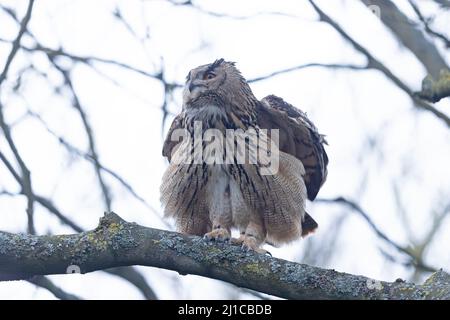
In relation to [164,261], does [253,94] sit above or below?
above

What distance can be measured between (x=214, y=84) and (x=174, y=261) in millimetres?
2089

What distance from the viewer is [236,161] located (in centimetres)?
587

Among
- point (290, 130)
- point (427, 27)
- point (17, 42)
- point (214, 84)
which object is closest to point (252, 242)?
point (290, 130)

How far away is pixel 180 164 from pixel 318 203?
204 centimetres

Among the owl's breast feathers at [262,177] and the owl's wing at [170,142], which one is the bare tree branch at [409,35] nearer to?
the owl's breast feathers at [262,177]

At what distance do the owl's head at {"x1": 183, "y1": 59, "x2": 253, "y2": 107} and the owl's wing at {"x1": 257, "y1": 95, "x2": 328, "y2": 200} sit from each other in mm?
225

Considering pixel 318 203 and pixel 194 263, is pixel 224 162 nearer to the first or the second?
pixel 194 263

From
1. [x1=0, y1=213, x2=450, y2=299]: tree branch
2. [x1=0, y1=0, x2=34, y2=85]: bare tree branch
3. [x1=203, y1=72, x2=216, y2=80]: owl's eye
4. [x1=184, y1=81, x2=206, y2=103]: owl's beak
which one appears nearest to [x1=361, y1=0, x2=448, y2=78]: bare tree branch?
[x1=203, y1=72, x2=216, y2=80]: owl's eye

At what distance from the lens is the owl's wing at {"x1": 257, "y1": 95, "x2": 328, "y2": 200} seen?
6.26 meters

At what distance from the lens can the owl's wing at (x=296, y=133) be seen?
6.26 metres

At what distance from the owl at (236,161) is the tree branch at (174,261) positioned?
1039mm

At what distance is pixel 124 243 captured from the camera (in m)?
4.44
